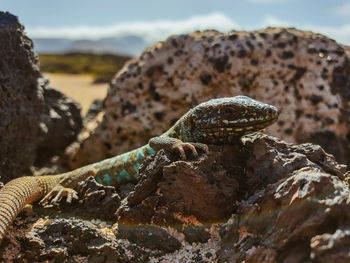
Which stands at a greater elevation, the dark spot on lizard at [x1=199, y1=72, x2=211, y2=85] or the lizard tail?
the dark spot on lizard at [x1=199, y1=72, x2=211, y2=85]

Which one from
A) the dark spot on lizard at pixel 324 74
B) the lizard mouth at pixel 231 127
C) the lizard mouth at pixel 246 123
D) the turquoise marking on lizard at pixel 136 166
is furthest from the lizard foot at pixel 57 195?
the dark spot on lizard at pixel 324 74

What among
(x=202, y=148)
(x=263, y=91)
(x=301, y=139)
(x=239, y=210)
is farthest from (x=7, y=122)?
(x=301, y=139)

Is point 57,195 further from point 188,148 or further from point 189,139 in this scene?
point 188,148

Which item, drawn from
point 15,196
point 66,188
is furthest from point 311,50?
point 15,196

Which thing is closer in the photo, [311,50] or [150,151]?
[150,151]

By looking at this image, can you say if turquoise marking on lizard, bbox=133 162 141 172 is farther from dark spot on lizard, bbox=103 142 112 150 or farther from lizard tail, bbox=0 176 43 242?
dark spot on lizard, bbox=103 142 112 150

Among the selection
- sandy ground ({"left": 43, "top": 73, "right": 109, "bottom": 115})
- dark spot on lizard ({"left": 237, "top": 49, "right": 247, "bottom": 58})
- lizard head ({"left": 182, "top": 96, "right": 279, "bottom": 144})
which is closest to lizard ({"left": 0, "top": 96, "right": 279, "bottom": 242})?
lizard head ({"left": 182, "top": 96, "right": 279, "bottom": 144})
